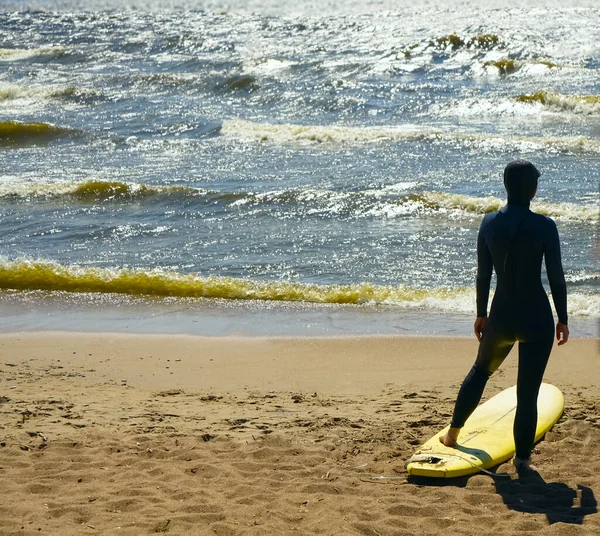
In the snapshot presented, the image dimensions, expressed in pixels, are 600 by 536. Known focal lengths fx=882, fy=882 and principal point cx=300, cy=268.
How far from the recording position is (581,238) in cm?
1092

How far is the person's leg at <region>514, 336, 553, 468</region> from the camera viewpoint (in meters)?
4.58

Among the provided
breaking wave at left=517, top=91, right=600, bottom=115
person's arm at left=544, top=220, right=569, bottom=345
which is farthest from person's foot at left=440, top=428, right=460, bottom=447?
breaking wave at left=517, top=91, right=600, bottom=115

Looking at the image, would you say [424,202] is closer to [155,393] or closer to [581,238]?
[581,238]

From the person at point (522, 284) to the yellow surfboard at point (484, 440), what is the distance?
1.30 feet

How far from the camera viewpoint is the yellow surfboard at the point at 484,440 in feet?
15.9

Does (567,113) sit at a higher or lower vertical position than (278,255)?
higher

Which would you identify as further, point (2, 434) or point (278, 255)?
point (278, 255)

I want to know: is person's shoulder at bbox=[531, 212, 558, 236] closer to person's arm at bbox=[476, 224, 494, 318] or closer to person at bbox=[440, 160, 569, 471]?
person at bbox=[440, 160, 569, 471]

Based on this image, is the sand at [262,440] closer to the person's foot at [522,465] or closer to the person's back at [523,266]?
the person's foot at [522,465]

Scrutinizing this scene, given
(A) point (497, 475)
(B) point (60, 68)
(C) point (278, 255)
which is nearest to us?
(A) point (497, 475)

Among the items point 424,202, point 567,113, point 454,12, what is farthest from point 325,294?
point 454,12

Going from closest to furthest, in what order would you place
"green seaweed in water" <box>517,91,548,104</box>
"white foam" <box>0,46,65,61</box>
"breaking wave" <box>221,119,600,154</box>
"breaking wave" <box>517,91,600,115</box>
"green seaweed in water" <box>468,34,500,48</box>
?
"breaking wave" <box>221,119,600,154</box>, "breaking wave" <box>517,91,600,115</box>, "green seaweed in water" <box>517,91,548,104</box>, "green seaweed in water" <box>468,34,500,48</box>, "white foam" <box>0,46,65,61</box>

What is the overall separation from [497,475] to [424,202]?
8.18 metres

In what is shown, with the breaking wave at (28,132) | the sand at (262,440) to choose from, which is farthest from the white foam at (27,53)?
the sand at (262,440)
